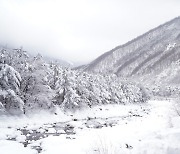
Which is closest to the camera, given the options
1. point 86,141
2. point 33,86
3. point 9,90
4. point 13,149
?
point 13,149

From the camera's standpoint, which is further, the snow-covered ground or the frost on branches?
the frost on branches

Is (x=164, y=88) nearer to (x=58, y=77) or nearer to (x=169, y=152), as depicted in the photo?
(x=58, y=77)

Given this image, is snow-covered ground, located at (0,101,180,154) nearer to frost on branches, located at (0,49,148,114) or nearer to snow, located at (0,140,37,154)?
snow, located at (0,140,37,154)

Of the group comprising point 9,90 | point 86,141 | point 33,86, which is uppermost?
point 33,86

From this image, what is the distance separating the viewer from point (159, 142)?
12.9 m

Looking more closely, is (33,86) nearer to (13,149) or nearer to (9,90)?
(9,90)

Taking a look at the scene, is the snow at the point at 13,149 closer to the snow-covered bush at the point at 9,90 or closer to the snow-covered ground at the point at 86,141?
the snow-covered ground at the point at 86,141

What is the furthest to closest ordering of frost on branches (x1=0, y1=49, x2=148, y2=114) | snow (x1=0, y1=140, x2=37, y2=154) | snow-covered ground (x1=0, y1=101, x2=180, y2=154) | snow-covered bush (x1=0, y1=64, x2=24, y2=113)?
1. frost on branches (x1=0, y1=49, x2=148, y2=114)
2. snow-covered bush (x1=0, y1=64, x2=24, y2=113)
3. snow (x1=0, y1=140, x2=37, y2=154)
4. snow-covered ground (x1=0, y1=101, x2=180, y2=154)

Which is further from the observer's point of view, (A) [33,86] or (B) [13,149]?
(A) [33,86]

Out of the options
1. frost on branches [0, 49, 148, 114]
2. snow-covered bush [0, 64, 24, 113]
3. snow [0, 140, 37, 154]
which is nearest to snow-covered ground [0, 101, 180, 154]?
snow [0, 140, 37, 154]

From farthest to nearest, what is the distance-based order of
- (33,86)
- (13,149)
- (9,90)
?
(33,86) < (9,90) < (13,149)

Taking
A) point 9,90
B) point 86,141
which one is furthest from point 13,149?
point 9,90

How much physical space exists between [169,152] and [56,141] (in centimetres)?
786

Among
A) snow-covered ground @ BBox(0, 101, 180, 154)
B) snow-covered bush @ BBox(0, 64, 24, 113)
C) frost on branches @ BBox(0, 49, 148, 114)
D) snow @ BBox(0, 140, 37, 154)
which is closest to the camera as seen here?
snow-covered ground @ BBox(0, 101, 180, 154)
